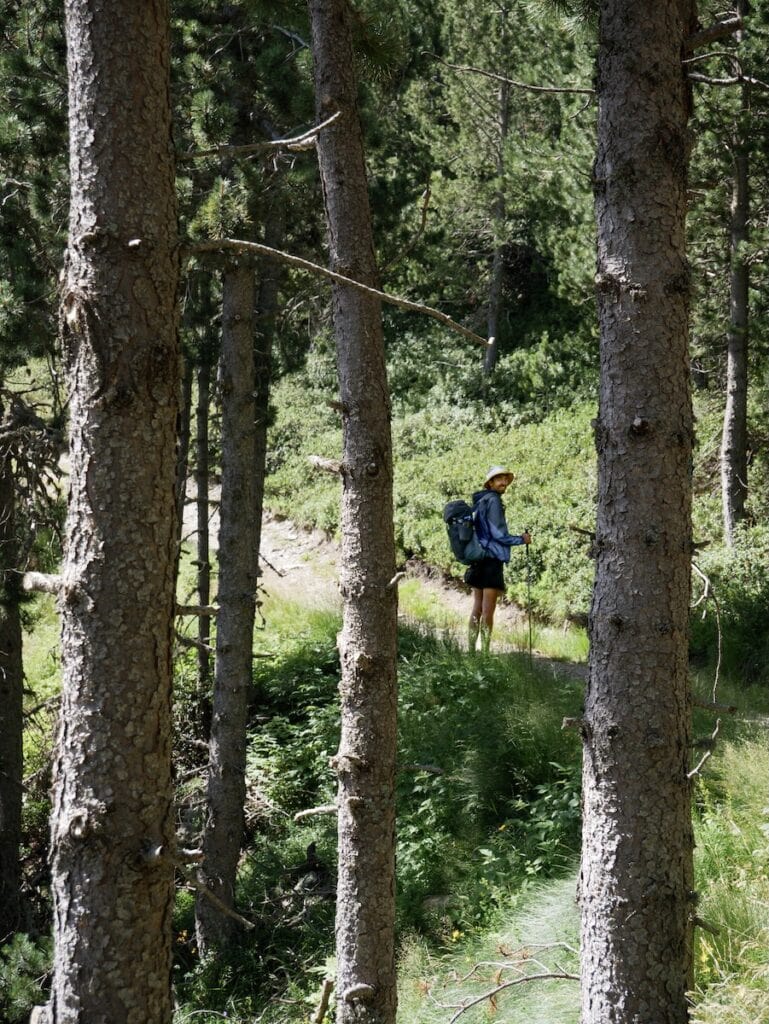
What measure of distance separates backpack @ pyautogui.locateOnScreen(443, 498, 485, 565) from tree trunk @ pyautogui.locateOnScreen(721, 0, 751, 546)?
449 centimetres

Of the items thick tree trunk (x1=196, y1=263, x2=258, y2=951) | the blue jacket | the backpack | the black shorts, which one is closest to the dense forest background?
thick tree trunk (x1=196, y1=263, x2=258, y2=951)

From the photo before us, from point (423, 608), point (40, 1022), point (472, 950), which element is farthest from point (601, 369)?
point (423, 608)

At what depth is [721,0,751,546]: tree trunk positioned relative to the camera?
12.4m

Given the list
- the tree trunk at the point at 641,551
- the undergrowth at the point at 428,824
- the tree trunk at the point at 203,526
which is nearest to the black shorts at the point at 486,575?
the undergrowth at the point at 428,824

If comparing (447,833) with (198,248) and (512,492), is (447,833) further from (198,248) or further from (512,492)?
(512,492)

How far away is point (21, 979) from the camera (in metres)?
5.81

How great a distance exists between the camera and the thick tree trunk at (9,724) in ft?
26.3

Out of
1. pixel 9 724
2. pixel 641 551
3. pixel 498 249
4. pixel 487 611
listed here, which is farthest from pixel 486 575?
pixel 498 249

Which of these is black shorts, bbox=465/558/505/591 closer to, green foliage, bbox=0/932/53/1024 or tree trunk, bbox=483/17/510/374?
green foliage, bbox=0/932/53/1024

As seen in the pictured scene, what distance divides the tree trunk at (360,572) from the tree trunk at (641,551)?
142cm

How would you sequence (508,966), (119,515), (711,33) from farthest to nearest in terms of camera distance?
(508,966) < (711,33) < (119,515)

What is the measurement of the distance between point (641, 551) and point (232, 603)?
516 cm

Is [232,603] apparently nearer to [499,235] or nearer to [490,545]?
[490,545]

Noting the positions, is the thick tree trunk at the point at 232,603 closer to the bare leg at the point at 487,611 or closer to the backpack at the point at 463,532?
the backpack at the point at 463,532
